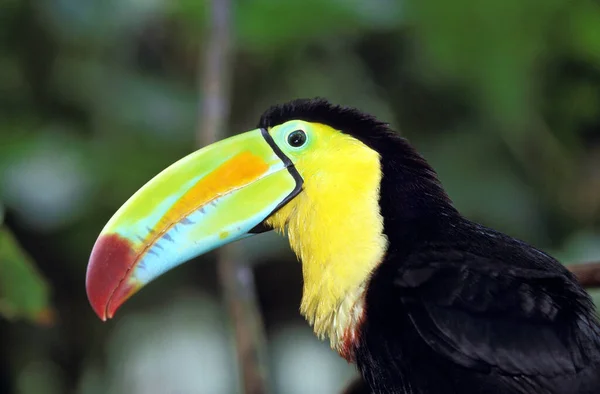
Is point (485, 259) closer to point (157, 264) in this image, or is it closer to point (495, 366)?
point (495, 366)

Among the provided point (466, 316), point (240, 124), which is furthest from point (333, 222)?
point (240, 124)

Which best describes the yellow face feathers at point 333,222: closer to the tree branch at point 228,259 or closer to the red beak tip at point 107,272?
the red beak tip at point 107,272

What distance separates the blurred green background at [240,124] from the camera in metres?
3.01

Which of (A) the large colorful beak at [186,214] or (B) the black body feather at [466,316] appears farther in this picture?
(A) the large colorful beak at [186,214]

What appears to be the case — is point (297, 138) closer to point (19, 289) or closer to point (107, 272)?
point (107, 272)

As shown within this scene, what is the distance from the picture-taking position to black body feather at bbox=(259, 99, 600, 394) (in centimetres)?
154

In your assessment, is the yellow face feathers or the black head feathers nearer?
the yellow face feathers

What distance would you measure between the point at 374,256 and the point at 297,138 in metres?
0.30

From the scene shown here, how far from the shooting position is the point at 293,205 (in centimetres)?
183

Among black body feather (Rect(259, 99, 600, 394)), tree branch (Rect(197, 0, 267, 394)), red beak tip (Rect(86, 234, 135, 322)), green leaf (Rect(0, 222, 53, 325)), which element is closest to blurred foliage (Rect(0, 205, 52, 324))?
green leaf (Rect(0, 222, 53, 325))

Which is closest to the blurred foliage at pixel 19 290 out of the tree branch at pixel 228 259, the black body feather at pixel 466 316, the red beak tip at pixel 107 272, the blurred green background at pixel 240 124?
the red beak tip at pixel 107 272

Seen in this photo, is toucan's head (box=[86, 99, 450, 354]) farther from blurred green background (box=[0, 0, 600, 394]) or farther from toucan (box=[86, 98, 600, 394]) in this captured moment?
blurred green background (box=[0, 0, 600, 394])

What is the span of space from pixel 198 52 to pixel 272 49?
1.35ft

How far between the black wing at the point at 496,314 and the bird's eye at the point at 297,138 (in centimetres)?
36
